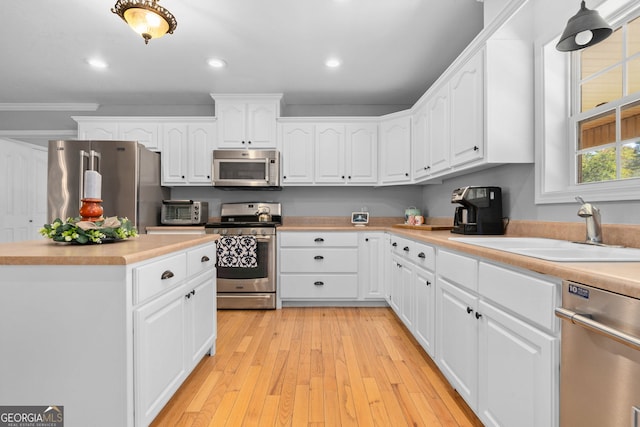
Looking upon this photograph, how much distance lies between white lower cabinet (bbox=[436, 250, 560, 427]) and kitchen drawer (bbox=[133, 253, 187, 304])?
57.1 inches

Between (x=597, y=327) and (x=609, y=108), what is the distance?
147 cm

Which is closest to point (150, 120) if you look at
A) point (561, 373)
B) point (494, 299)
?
point (494, 299)

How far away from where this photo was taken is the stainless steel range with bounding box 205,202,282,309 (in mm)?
3328

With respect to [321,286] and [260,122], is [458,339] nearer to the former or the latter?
[321,286]

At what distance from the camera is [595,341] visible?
0.82m

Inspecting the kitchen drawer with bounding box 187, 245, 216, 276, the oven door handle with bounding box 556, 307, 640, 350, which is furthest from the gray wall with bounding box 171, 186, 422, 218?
the oven door handle with bounding box 556, 307, 640, 350

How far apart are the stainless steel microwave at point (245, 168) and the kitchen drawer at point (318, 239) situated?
683 mm

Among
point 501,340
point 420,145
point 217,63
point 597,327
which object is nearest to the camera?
point 597,327

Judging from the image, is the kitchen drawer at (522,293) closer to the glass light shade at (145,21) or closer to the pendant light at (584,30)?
the pendant light at (584,30)

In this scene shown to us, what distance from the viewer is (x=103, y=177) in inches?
129

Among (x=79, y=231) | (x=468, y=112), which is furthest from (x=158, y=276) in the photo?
(x=468, y=112)

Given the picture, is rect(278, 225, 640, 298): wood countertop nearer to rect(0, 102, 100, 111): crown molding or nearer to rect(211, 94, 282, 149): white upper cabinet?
rect(211, 94, 282, 149): white upper cabinet

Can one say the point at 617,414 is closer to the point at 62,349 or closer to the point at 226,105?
the point at 62,349

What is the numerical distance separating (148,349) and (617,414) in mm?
1571
